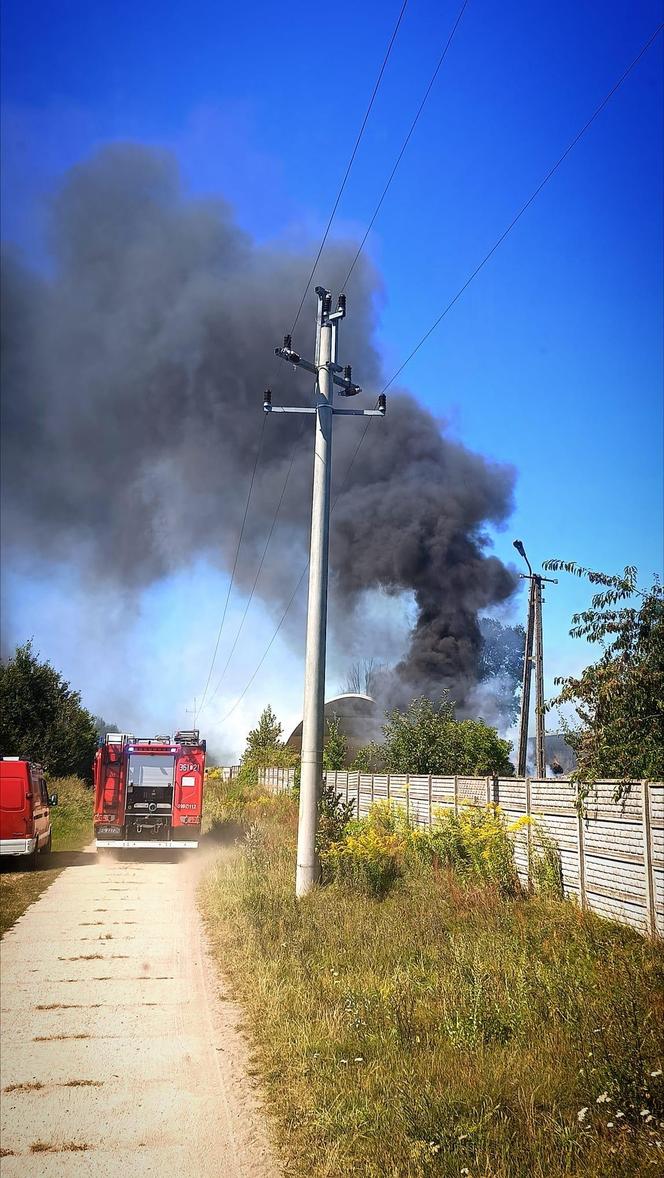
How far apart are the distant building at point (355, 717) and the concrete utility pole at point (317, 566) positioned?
27824 mm

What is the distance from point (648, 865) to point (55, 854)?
631 inches

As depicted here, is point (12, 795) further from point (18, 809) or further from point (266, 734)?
point (266, 734)

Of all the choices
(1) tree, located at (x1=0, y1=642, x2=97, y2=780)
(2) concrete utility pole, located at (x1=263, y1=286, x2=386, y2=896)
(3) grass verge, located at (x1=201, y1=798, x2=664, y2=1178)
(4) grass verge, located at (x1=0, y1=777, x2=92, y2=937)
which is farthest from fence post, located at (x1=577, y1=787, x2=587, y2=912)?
(1) tree, located at (x1=0, y1=642, x2=97, y2=780)

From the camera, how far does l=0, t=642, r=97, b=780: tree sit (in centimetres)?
3959

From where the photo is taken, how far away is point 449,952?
22.9ft

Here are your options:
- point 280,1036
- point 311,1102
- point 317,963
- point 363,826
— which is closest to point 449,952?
point 317,963

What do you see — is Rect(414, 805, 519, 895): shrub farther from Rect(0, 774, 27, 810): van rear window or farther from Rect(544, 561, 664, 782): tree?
Rect(0, 774, 27, 810): van rear window

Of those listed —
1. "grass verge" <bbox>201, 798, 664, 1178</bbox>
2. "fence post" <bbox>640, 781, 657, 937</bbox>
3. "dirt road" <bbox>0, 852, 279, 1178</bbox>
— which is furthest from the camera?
"fence post" <bbox>640, 781, 657, 937</bbox>

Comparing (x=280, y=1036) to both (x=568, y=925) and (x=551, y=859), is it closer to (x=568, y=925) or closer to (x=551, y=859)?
(x=568, y=925)

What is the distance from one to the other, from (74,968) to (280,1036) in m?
3.44

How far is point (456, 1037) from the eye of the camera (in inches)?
204

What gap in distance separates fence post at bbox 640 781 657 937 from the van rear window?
39.1 ft

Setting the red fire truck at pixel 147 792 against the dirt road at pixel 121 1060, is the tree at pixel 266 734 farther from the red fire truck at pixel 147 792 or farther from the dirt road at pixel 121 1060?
the dirt road at pixel 121 1060

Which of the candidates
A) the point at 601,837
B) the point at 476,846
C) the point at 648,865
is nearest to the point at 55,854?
the point at 476,846
